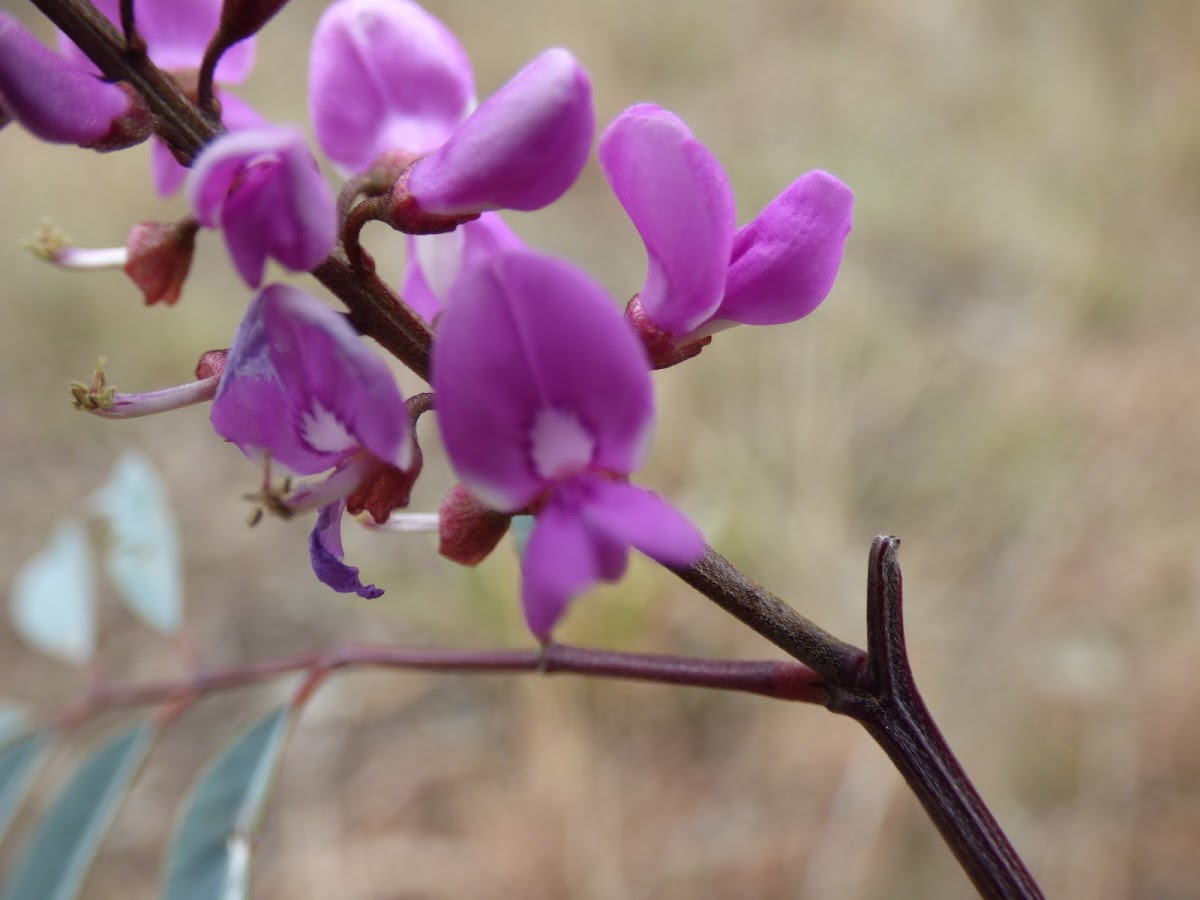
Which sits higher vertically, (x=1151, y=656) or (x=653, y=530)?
(x=653, y=530)

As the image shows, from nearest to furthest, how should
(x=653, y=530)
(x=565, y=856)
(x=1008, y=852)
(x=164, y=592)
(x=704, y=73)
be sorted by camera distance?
(x=653, y=530)
(x=1008, y=852)
(x=164, y=592)
(x=565, y=856)
(x=704, y=73)

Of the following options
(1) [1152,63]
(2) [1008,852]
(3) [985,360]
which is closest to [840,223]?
(2) [1008,852]

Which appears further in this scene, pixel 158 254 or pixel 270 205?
pixel 158 254

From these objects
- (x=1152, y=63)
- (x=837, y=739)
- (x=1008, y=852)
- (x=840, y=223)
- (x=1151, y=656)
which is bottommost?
(x=837, y=739)

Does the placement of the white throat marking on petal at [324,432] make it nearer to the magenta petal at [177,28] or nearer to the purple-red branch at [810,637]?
the purple-red branch at [810,637]

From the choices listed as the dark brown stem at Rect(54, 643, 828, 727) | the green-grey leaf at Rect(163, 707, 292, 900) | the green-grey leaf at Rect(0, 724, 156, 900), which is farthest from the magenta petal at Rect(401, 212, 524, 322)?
the green-grey leaf at Rect(0, 724, 156, 900)

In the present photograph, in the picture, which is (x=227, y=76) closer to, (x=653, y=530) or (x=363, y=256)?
(x=363, y=256)

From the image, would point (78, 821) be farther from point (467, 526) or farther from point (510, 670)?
point (467, 526)

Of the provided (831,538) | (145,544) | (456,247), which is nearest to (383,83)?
(456,247)
